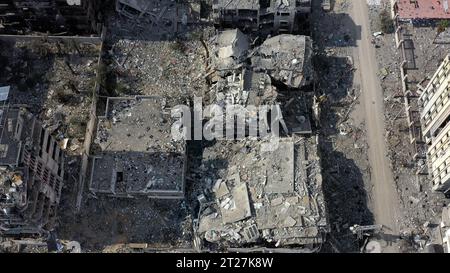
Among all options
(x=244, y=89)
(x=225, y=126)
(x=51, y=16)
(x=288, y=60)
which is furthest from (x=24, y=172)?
(x=288, y=60)

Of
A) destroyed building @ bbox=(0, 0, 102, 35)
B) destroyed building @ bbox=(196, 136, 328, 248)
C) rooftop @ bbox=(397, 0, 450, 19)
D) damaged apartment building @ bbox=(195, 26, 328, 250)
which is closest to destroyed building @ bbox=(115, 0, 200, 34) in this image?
destroyed building @ bbox=(0, 0, 102, 35)

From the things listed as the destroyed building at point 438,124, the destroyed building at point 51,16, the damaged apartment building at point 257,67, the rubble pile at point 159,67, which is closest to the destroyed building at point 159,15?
the rubble pile at point 159,67

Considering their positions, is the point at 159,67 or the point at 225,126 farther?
the point at 159,67

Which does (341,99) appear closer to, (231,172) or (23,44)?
(231,172)

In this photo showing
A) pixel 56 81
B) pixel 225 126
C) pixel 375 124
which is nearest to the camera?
pixel 225 126

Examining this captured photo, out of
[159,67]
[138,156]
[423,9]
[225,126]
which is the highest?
[423,9]

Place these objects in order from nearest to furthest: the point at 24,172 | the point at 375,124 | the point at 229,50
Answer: the point at 24,172 < the point at 229,50 < the point at 375,124

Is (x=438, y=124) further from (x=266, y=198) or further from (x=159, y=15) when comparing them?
(x=159, y=15)
